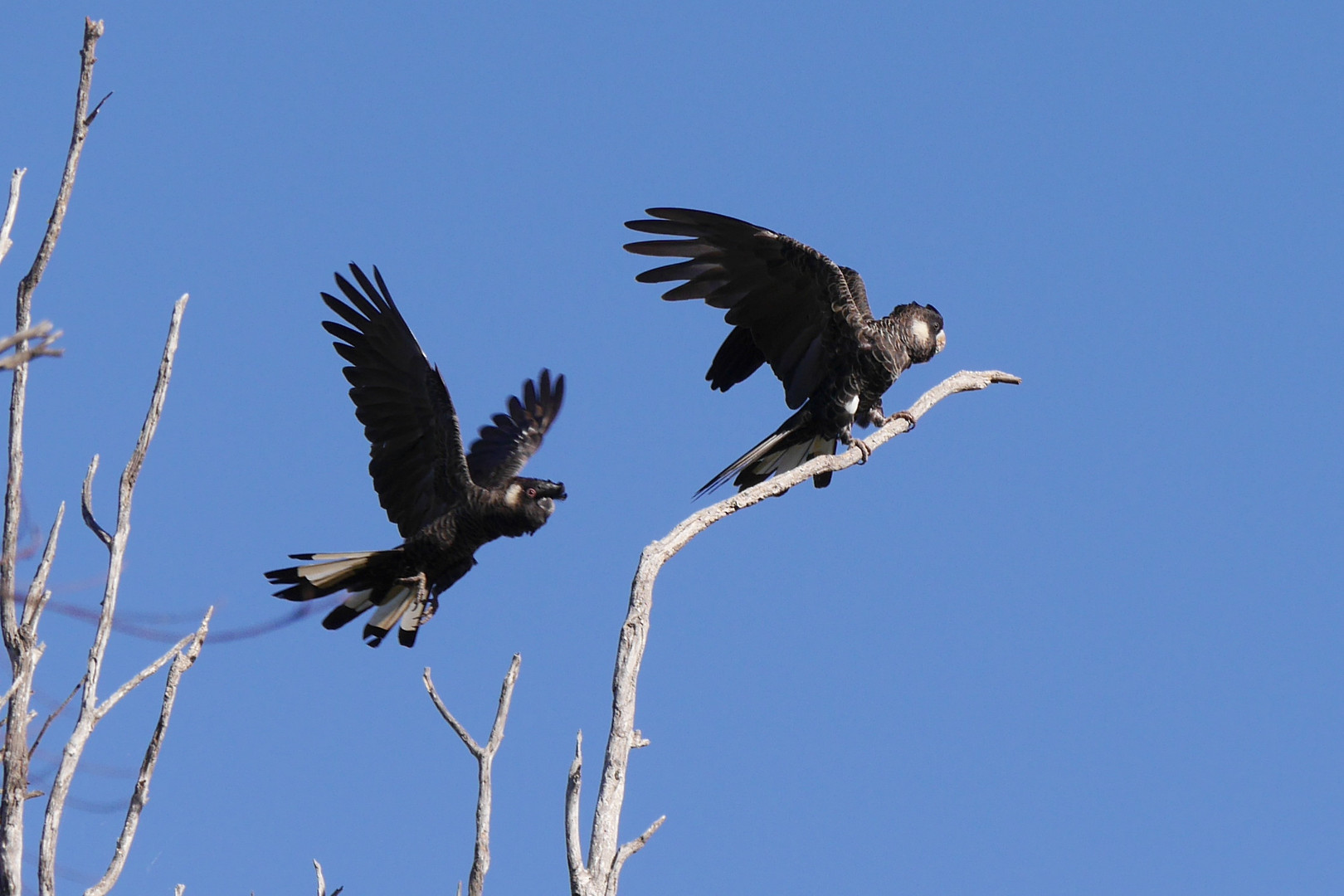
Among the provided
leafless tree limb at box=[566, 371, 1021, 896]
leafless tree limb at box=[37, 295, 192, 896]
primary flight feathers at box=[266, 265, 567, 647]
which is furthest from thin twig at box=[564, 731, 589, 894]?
primary flight feathers at box=[266, 265, 567, 647]

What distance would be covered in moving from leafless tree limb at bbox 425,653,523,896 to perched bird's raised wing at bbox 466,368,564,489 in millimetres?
3349

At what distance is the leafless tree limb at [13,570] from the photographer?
15.3 feet

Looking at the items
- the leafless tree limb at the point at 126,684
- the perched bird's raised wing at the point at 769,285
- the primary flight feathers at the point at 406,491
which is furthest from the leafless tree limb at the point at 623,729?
the perched bird's raised wing at the point at 769,285

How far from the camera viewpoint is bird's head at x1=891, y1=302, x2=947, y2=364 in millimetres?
8539

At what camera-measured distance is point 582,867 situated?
440 centimetres

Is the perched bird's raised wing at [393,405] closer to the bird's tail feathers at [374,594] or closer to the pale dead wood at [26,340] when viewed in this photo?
the bird's tail feathers at [374,594]

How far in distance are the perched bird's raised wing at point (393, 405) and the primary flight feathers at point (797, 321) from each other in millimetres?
1461

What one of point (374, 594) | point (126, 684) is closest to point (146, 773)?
point (126, 684)

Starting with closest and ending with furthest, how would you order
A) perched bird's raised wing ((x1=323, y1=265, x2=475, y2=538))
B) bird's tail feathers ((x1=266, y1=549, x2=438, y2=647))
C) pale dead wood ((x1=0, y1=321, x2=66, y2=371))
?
pale dead wood ((x1=0, y1=321, x2=66, y2=371))
bird's tail feathers ((x1=266, y1=549, x2=438, y2=647))
perched bird's raised wing ((x1=323, y1=265, x2=475, y2=538))

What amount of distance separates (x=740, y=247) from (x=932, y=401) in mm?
1811

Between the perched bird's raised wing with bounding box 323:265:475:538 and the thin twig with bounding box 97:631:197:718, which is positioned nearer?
the thin twig with bounding box 97:631:197:718

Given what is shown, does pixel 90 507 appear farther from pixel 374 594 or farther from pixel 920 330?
pixel 920 330

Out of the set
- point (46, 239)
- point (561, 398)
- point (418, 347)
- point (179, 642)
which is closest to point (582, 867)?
point (179, 642)

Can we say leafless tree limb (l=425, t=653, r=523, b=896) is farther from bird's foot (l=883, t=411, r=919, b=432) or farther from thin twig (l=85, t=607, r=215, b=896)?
bird's foot (l=883, t=411, r=919, b=432)
